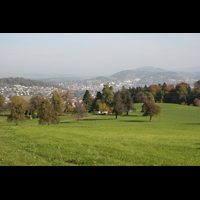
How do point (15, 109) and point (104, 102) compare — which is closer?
point (15, 109)

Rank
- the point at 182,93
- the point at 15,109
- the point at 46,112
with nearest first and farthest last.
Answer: the point at 46,112
the point at 15,109
the point at 182,93

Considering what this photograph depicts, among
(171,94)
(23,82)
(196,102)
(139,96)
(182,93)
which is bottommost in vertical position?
(196,102)

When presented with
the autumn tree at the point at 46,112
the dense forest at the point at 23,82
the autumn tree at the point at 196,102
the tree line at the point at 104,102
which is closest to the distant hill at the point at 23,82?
the dense forest at the point at 23,82

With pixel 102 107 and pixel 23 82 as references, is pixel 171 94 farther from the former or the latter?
pixel 23 82

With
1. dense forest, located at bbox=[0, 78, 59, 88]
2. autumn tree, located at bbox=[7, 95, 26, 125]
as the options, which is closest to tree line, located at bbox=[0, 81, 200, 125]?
autumn tree, located at bbox=[7, 95, 26, 125]

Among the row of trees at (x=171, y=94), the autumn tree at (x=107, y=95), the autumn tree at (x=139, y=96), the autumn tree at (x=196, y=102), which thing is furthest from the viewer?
the autumn tree at (x=139, y=96)

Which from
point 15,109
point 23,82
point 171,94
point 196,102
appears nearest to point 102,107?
point 171,94

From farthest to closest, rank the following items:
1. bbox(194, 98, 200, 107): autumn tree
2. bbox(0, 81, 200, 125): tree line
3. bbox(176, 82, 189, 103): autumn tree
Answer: bbox(176, 82, 189, 103): autumn tree
bbox(194, 98, 200, 107): autumn tree
bbox(0, 81, 200, 125): tree line

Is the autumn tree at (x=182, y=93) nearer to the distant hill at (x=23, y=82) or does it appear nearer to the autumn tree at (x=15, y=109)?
the autumn tree at (x=15, y=109)

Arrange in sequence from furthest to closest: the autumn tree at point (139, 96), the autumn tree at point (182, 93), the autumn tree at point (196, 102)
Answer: the autumn tree at point (139, 96)
the autumn tree at point (182, 93)
the autumn tree at point (196, 102)

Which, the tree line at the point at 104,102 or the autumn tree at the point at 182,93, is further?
the autumn tree at the point at 182,93

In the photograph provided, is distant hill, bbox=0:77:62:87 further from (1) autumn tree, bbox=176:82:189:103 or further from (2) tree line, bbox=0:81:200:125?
(1) autumn tree, bbox=176:82:189:103
